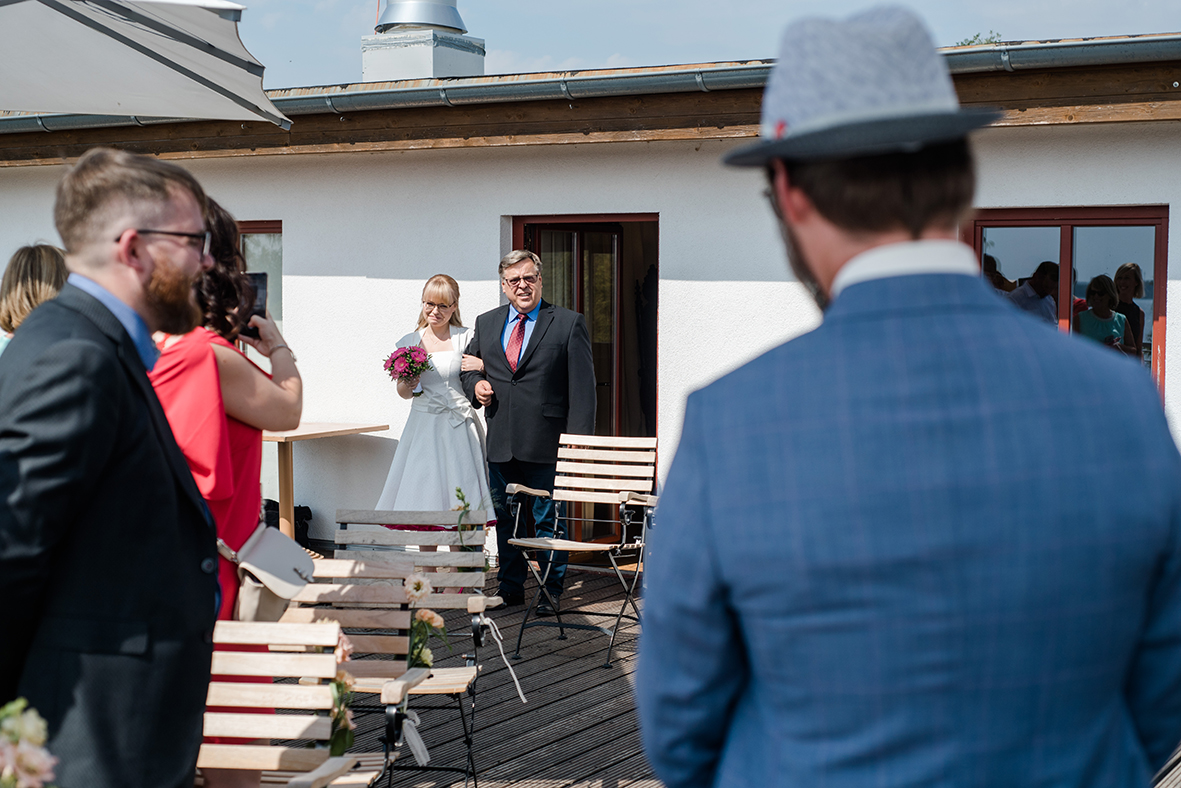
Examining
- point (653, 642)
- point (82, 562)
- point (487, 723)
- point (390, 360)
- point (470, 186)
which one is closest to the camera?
point (653, 642)

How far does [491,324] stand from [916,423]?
19.3ft

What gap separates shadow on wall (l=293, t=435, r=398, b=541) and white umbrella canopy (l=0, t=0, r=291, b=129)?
399 centimetres

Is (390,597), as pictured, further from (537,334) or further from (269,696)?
(537,334)

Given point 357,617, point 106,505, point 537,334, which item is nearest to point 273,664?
point 357,617

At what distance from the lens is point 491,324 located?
22.1 ft

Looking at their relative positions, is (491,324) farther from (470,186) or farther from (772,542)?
(772,542)

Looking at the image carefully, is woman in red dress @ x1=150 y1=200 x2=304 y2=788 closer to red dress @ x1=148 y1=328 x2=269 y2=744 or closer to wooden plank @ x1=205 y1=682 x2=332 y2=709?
red dress @ x1=148 y1=328 x2=269 y2=744

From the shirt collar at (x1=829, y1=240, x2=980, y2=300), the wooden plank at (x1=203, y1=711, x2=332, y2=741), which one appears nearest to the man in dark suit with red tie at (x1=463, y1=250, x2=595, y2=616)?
the wooden plank at (x1=203, y1=711, x2=332, y2=741)

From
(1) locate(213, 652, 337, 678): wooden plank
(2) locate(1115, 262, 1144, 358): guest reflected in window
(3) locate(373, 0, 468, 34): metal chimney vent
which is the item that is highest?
(3) locate(373, 0, 468, 34): metal chimney vent

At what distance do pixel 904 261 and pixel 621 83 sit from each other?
18.7 ft

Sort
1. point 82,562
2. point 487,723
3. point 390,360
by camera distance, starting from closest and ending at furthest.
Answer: point 82,562 → point 487,723 → point 390,360

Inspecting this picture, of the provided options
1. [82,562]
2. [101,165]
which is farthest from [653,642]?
[101,165]

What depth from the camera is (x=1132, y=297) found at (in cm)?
607

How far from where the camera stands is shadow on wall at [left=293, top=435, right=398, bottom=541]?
8055mm
